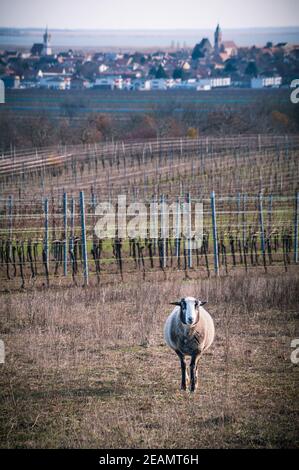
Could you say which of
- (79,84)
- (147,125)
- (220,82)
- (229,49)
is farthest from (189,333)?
(229,49)

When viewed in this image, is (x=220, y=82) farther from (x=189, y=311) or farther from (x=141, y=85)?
(x=189, y=311)

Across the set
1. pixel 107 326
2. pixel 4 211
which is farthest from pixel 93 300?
pixel 4 211

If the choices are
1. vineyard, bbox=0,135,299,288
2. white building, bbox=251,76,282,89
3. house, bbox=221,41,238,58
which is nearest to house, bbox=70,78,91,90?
white building, bbox=251,76,282,89

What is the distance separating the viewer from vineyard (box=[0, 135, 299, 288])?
18.1 m

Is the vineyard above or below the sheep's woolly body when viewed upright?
below

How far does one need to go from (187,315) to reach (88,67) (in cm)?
11865

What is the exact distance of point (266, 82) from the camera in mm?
97375

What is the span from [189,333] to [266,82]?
91.7 meters

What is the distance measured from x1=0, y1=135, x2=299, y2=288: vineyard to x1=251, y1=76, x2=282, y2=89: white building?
47625 millimetres

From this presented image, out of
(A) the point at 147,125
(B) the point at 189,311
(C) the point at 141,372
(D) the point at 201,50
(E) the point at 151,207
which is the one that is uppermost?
(D) the point at 201,50

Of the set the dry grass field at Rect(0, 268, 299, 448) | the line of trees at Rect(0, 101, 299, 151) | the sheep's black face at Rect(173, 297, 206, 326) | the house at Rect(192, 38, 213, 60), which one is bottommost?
the line of trees at Rect(0, 101, 299, 151)

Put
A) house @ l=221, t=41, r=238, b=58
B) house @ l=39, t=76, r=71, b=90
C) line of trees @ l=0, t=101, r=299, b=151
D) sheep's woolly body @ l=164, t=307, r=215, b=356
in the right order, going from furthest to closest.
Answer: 1. house @ l=221, t=41, r=238, b=58
2. house @ l=39, t=76, r=71, b=90
3. line of trees @ l=0, t=101, r=299, b=151
4. sheep's woolly body @ l=164, t=307, r=215, b=356

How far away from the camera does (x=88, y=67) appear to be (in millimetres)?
123750

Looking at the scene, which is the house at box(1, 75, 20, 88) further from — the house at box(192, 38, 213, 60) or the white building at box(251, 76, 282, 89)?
the house at box(192, 38, 213, 60)
